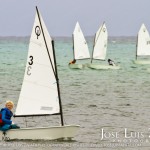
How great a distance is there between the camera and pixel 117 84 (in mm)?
52375

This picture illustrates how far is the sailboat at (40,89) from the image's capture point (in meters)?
21.6

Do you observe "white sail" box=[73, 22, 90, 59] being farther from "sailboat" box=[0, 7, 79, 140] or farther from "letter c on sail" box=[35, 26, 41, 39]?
"letter c on sail" box=[35, 26, 41, 39]

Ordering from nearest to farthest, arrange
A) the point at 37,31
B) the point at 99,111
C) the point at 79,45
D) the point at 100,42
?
the point at 37,31 → the point at 99,111 → the point at 79,45 → the point at 100,42

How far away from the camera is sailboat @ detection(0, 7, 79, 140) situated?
21.6 metres

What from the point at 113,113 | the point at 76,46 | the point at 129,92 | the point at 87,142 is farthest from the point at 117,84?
the point at 87,142

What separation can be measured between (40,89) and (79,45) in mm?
45047

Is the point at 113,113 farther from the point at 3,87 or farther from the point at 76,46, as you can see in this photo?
the point at 76,46

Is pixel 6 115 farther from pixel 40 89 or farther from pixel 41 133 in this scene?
pixel 40 89

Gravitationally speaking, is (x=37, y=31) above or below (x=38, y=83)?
above

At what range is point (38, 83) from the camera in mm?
22375

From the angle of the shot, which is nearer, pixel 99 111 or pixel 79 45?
pixel 99 111

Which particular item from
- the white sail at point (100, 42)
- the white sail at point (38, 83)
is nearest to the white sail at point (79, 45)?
the white sail at point (100, 42)

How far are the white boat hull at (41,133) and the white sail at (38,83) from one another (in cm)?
97

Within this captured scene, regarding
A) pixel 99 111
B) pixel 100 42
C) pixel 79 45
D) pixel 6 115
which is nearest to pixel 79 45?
pixel 79 45
